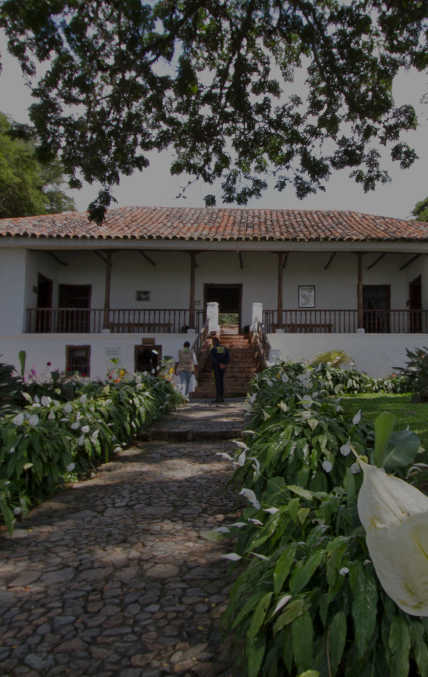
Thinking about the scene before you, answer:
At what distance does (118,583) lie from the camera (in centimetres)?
239

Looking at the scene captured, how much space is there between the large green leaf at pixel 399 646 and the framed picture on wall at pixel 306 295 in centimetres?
1609

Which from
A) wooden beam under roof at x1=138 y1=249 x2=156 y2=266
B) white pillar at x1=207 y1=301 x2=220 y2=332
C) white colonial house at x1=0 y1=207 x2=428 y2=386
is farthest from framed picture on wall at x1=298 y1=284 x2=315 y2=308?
wooden beam under roof at x1=138 y1=249 x2=156 y2=266

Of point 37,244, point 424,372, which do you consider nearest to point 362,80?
point 424,372

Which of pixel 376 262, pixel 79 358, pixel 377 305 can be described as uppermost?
pixel 376 262

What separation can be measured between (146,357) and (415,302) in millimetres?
9406

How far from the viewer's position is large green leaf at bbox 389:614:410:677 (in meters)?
1.20

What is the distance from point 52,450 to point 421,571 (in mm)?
3018

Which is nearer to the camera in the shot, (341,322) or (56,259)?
(341,322)

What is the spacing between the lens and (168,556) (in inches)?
106

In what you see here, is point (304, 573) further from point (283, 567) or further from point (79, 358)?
point (79, 358)

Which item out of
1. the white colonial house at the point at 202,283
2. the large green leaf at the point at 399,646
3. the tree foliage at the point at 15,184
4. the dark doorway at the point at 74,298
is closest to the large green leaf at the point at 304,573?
the large green leaf at the point at 399,646

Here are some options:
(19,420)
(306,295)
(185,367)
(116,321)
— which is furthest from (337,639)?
(306,295)

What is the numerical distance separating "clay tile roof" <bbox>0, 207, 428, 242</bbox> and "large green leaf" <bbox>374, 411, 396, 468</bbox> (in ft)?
45.9

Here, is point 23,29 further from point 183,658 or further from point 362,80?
point 183,658
